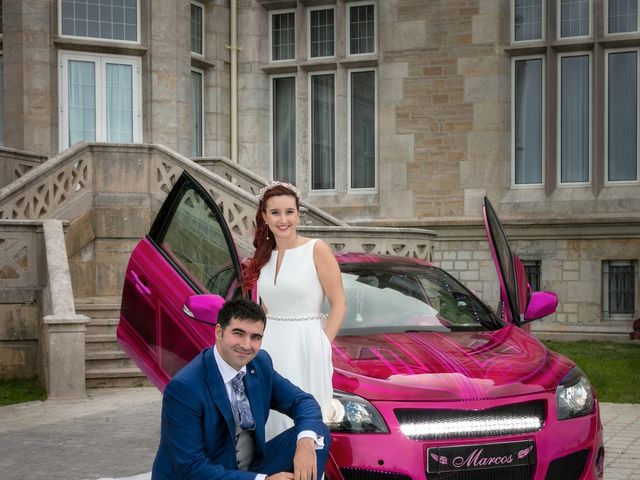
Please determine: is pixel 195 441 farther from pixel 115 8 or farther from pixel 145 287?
pixel 115 8

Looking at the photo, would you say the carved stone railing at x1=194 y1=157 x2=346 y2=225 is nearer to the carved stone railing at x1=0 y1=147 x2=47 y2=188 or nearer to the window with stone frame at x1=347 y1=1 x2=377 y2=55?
the carved stone railing at x1=0 y1=147 x2=47 y2=188

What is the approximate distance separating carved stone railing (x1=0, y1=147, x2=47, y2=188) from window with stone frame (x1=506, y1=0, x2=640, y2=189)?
780 centimetres

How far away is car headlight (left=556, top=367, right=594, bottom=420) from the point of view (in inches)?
229

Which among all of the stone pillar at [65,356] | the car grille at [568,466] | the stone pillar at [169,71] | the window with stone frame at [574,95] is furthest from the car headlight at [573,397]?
the stone pillar at [169,71]

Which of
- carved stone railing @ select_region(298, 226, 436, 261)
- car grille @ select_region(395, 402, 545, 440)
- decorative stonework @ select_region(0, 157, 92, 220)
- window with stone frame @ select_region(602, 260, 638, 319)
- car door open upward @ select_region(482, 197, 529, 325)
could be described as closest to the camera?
car grille @ select_region(395, 402, 545, 440)

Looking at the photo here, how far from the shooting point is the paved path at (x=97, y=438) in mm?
7508

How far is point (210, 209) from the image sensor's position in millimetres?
6398

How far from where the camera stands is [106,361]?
12.4 metres

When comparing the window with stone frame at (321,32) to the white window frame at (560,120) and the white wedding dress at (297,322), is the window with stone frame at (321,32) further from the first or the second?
the white wedding dress at (297,322)

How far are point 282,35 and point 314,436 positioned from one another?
15665mm

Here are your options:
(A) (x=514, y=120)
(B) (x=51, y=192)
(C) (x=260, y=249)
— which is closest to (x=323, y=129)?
(A) (x=514, y=120)

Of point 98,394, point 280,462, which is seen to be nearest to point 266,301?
point 280,462

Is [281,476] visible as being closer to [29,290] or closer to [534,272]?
[29,290]

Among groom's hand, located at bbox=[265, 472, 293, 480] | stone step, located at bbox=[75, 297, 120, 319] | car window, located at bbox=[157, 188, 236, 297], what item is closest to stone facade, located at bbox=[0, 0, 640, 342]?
stone step, located at bbox=[75, 297, 120, 319]
